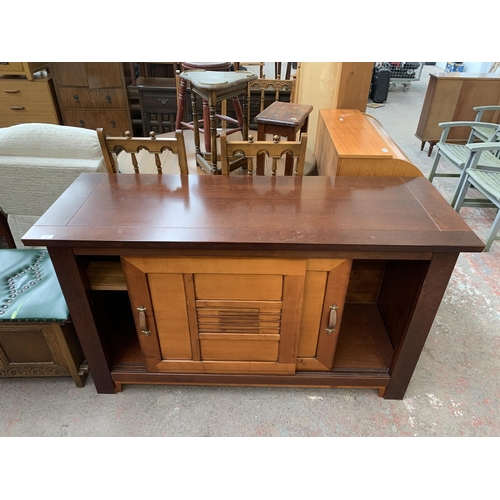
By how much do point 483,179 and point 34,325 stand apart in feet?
9.53

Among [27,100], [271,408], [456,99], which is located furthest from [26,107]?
[456,99]

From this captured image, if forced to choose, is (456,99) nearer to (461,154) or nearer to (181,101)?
(461,154)

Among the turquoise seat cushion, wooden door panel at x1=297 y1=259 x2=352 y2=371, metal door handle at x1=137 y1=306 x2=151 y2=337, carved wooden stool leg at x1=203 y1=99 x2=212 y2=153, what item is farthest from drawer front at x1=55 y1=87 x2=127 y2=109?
wooden door panel at x1=297 y1=259 x2=352 y2=371

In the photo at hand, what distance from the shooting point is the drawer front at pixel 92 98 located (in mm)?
3983

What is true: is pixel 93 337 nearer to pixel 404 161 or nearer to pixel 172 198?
pixel 172 198

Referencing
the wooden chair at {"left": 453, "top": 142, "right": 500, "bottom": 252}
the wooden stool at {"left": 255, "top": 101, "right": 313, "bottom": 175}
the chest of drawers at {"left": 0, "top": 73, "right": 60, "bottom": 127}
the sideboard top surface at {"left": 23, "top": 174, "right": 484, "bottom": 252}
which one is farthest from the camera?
the chest of drawers at {"left": 0, "top": 73, "right": 60, "bottom": 127}

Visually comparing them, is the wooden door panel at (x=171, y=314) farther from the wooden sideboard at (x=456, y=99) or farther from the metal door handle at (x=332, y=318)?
the wooden sideboard at (x=456, y=99)

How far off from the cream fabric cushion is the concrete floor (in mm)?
984

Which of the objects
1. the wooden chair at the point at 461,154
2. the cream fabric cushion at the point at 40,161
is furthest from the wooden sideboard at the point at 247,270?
the wooden chair at the point at 461,154

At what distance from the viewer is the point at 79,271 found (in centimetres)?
128

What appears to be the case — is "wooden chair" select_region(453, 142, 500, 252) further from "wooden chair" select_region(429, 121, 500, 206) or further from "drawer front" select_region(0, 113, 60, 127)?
"drawer front" select_region(0, 113, 60, 127)

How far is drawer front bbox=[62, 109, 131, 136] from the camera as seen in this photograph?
4.10 m

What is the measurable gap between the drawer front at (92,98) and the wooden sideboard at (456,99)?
3.33m

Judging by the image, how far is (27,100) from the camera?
13.0ft
